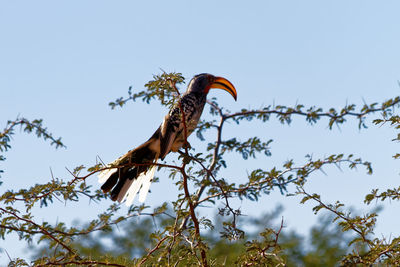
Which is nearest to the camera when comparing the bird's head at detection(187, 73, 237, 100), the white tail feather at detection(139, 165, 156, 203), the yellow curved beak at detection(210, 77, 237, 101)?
the white tail feather at detection(139, 165, 156, 203)

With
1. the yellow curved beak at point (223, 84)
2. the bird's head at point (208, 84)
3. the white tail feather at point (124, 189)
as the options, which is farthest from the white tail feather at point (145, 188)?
the yellow curved beak at point (223, 84)

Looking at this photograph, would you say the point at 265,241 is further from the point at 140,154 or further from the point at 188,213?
the point at 140,154

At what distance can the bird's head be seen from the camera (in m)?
5.32

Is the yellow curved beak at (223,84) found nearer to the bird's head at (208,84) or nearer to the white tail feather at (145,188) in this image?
the bird's head at (208,84)

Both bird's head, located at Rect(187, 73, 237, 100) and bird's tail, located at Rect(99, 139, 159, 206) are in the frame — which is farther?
bird's head, located at Rect(187, 73, 237, 100)

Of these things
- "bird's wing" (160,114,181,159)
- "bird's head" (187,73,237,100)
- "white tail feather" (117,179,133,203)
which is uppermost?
"bird's head" (187,73,237,100)

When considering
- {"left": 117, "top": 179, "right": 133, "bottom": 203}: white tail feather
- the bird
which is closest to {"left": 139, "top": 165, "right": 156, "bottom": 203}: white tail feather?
the bird

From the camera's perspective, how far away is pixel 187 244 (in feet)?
9.63

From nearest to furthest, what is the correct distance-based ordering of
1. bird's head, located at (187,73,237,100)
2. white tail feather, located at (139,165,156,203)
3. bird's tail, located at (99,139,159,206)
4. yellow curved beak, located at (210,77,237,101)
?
bird's tail, located at (99,139,159,206)
white tail feather, located at (139,165,156,203)
bird's head, located at (187,73,237,100)
yellow curved beak, located at (210,77,237,101)

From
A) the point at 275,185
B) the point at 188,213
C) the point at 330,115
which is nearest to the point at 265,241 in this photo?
the point at 188,213

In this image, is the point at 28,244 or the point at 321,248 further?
the point at 321,248

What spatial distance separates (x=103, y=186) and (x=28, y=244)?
793mm

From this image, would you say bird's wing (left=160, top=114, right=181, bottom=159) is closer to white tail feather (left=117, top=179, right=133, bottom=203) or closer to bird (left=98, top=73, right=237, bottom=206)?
bird (left=98, top=73, right=237, bottom=206)

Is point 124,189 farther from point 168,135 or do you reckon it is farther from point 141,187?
point 168,135
